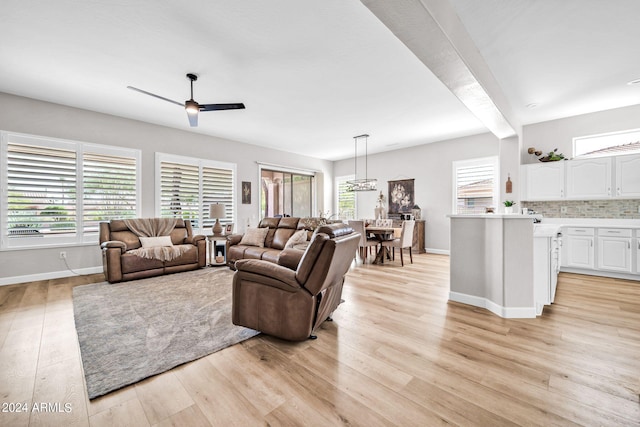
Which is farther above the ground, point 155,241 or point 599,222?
point 599,222

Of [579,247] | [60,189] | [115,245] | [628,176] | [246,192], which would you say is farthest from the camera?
[246,192]

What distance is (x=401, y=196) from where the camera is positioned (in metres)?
7.39

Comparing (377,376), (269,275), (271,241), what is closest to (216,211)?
(271,241)

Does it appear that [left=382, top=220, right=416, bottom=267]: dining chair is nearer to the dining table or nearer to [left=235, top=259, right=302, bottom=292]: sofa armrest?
the dining table

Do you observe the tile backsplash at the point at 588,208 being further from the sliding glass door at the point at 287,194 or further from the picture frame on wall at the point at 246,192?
the picture frame on wall at the point at 246,192

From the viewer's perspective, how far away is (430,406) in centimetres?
148

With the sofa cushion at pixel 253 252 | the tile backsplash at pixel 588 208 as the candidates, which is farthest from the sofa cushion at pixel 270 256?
the tile backsplash at pixel 588 208

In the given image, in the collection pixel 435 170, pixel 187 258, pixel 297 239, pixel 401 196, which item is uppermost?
pixel 435 170

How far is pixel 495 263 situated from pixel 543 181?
127 inches

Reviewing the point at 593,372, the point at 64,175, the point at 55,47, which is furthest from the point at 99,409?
the point at 64,175

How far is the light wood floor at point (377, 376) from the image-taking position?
1.41 metres

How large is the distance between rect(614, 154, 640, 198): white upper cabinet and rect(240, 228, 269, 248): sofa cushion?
6.03 m

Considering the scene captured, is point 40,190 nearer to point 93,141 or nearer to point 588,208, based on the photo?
point 93,141

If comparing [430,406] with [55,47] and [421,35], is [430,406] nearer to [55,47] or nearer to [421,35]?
[421,35]
